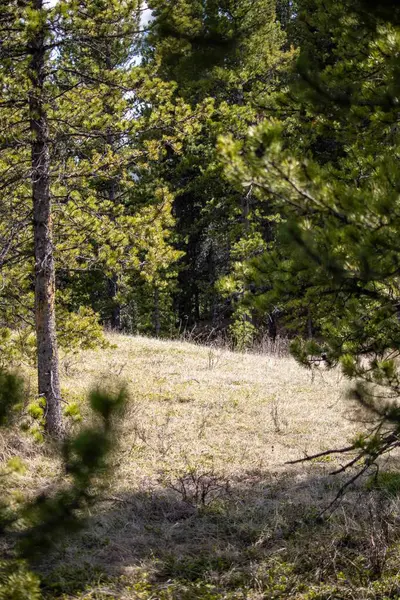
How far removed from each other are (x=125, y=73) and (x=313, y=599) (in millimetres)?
5865

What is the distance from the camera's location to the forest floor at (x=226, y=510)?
4340 millimetres

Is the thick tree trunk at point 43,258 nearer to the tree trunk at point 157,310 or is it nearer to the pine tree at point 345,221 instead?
the pine tree at point 345,221

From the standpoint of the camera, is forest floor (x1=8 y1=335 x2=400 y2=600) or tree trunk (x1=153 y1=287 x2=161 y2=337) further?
tree trunk (x1=153 y1=287 x2=161 y2=337)

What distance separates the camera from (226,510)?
559cm

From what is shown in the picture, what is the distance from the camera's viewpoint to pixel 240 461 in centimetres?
697

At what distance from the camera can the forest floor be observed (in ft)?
14.2

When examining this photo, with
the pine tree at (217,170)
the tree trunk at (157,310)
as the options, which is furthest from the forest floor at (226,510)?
the tree trunk at (157,310)

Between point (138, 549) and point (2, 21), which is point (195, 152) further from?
point (138, 549)

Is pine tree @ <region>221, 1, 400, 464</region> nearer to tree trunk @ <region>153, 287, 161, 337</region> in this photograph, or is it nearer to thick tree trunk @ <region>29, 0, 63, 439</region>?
thick tree trunk @ <region>29, 0, 63, 439</region>

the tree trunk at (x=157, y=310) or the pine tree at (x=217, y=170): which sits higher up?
the pine tree at (x=217, y=170)

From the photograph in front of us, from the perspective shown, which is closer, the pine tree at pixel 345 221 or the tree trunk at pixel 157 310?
the pine tree at pixel 345 221

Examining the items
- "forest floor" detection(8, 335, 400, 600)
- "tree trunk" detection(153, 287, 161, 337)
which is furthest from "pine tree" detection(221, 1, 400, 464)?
"tree trunk" detection(153, 287, 161, 337)

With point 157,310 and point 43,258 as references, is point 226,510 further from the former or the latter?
point 157,310

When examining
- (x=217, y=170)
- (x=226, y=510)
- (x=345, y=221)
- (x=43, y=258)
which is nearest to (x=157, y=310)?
(x=217, y=170)
